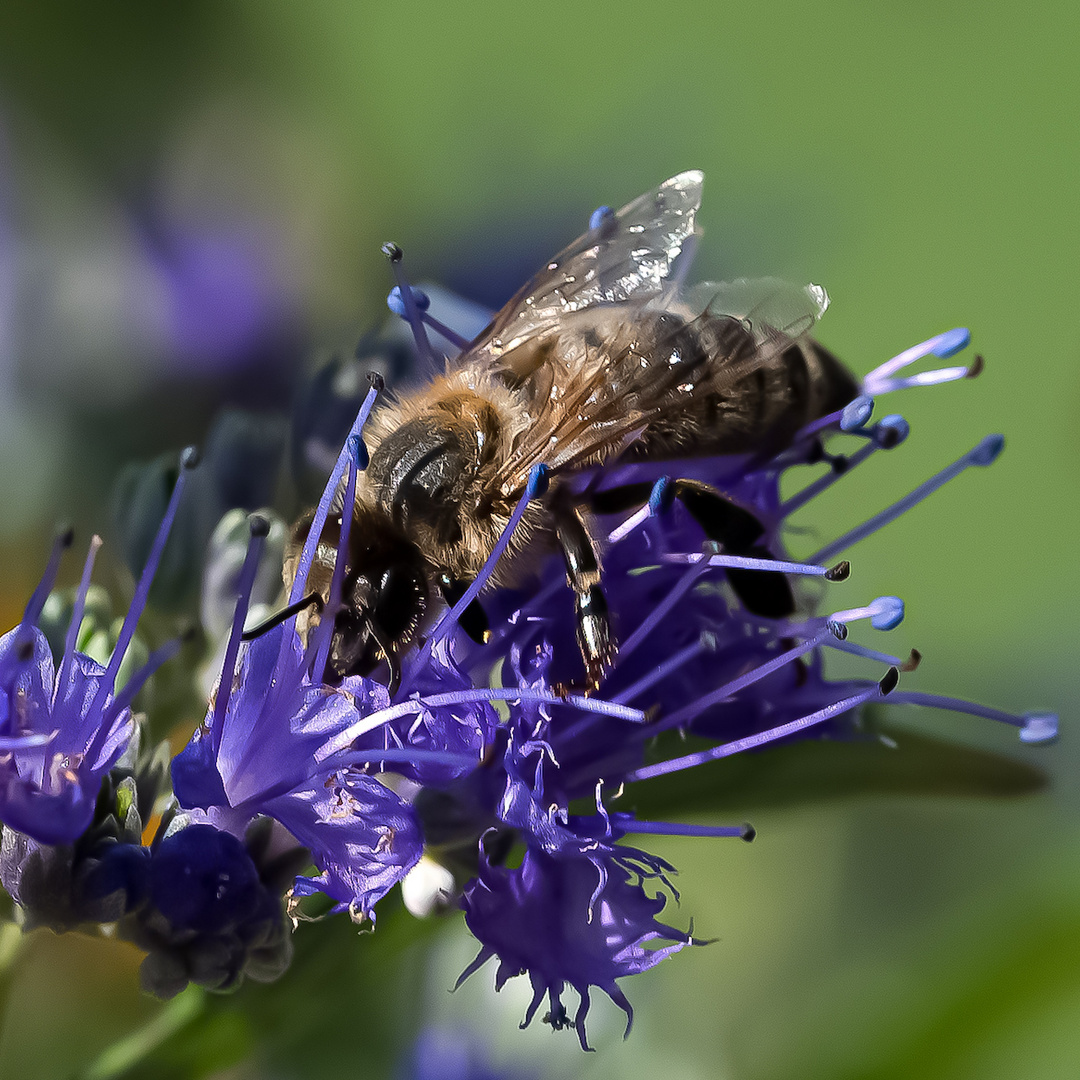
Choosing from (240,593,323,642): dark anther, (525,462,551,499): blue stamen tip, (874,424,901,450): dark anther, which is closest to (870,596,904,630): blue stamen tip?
(874,424,901,450): dark anther

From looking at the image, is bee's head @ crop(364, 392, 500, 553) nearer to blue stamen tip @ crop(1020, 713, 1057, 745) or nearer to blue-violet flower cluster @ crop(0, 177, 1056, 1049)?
blue-violet flower cluster @ crop(0, 177, 1056, 1049)

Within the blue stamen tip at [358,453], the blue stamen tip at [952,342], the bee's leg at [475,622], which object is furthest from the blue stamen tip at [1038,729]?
the blue stamen tip at [358,453]

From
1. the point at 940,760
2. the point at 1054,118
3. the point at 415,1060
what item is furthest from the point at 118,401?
the point at 1054,118

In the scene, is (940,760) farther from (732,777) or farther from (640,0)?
(640,0)

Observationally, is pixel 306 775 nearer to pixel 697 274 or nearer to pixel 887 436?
pixel 887 436

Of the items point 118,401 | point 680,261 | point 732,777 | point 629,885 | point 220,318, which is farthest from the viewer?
point 220,318

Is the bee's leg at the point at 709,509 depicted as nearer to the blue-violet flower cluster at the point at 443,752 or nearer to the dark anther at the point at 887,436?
the blue-violet flower cluster at the point at 443,752
